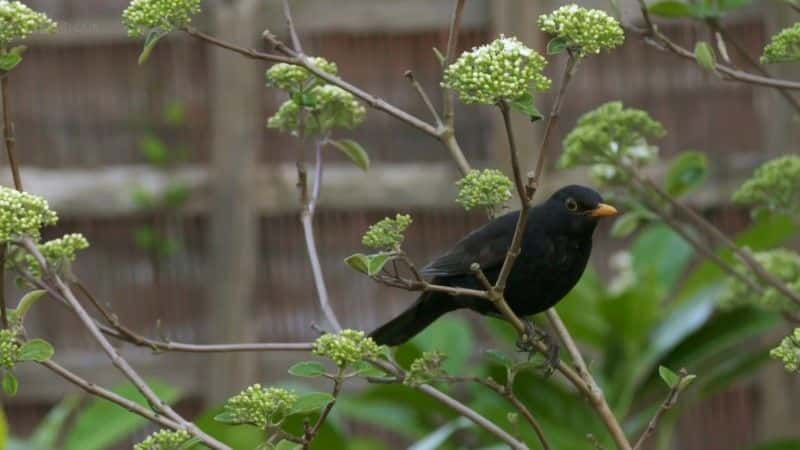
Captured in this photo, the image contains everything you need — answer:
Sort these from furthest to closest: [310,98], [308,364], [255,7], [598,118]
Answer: [255,7] < [598,118] < [310,98] < [308,364]

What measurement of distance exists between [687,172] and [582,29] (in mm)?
1497

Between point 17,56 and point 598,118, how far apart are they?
1335 millimetres

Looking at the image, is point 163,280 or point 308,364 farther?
point 163,280

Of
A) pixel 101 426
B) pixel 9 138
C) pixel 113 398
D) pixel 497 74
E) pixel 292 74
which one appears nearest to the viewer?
pixel 497 74

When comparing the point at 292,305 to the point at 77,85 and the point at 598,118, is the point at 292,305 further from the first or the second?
the point at 598,118

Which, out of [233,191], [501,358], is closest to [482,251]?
[501,358]

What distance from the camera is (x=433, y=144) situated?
17.7 ft

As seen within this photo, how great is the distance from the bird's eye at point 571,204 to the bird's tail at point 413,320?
0.34m

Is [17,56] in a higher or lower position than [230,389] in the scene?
higher

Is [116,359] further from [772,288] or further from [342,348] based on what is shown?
Result: [772,288]

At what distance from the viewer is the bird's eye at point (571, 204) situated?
125 inches

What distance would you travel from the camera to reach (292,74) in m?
2.52

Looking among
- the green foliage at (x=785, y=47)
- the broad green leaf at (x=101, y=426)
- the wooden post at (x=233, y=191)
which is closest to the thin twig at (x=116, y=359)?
the green foliage at (x=785, y=47)

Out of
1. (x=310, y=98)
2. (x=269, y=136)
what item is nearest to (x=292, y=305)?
(x=269, y=136)
